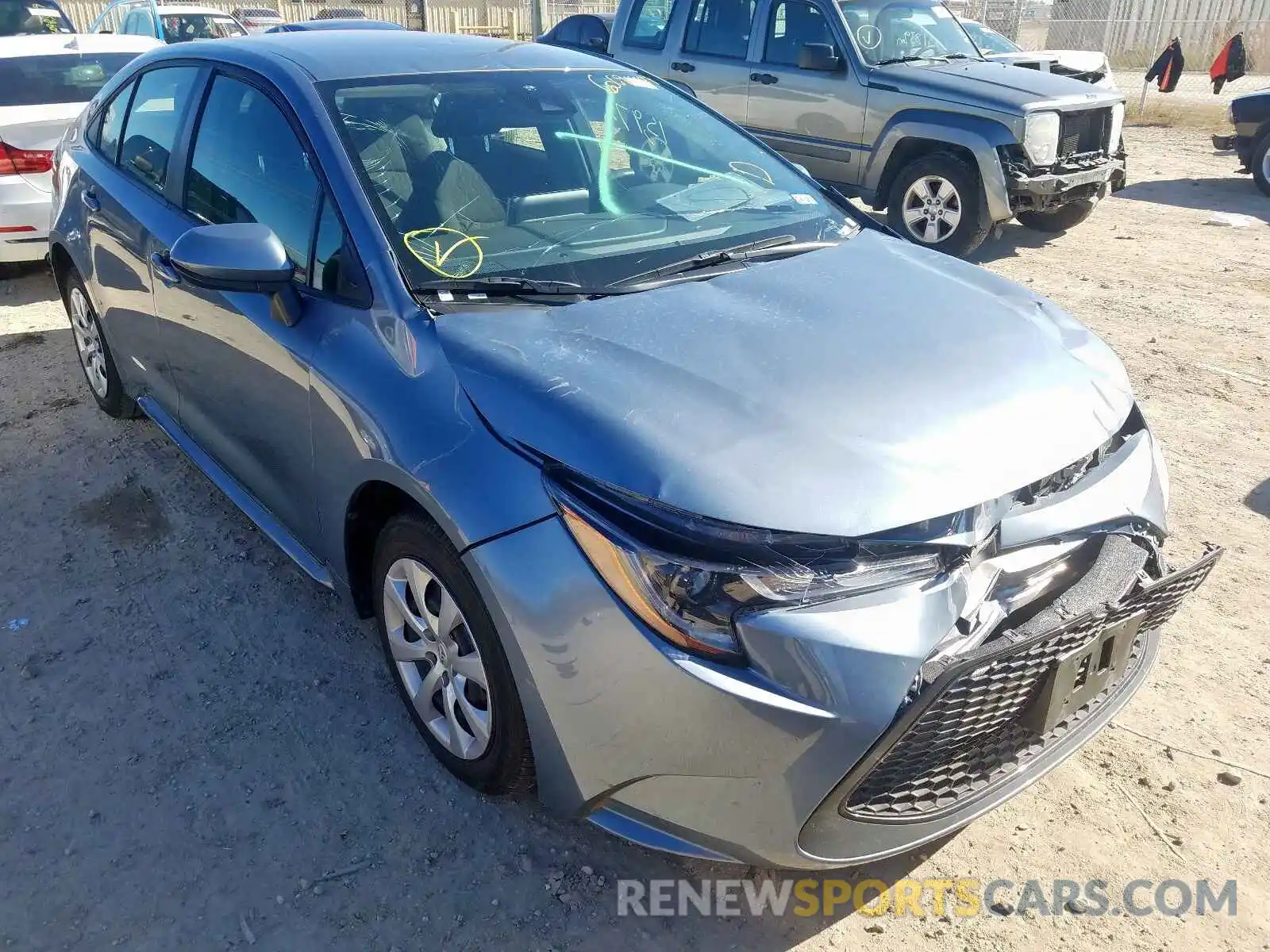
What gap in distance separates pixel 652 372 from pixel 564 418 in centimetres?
26

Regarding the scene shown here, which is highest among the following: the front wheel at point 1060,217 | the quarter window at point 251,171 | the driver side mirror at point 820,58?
the driver side mirror at point 820,58

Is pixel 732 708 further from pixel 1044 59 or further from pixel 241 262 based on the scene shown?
pixel 1044 59

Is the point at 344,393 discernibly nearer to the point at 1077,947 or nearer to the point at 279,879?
the point at 279,879

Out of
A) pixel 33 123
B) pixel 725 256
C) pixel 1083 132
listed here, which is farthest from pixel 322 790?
pixel 1083 132

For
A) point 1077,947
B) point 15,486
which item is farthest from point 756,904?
point 15,486

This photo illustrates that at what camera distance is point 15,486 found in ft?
13.5

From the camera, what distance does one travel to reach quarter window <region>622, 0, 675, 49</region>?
8.83 metres

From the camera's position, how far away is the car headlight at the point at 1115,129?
763cm

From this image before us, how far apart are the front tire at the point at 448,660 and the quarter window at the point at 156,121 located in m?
1.99

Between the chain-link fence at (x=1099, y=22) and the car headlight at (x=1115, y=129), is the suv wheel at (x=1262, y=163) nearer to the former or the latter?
the car headlight at (x=1115, y=129)

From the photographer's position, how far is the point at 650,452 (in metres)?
1.96

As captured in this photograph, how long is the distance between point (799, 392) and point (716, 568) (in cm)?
51

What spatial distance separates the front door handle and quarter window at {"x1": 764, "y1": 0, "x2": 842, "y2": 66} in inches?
238

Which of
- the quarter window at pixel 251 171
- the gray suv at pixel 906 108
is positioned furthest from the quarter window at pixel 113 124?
the gray suv at pixel 906 108
